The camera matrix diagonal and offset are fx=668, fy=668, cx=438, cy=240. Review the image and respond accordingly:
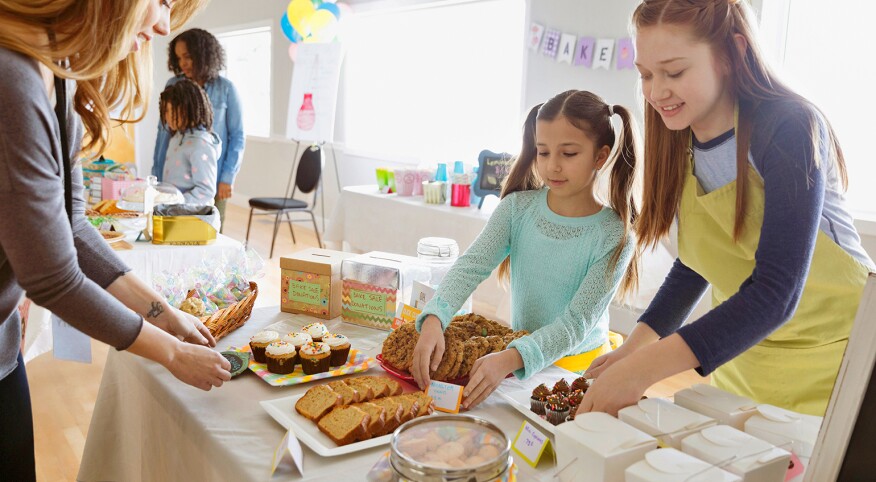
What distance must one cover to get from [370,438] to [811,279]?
803 millimetres

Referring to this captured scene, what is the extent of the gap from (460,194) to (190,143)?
61.3 inches

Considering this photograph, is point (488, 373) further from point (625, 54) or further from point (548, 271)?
point (625, 54)

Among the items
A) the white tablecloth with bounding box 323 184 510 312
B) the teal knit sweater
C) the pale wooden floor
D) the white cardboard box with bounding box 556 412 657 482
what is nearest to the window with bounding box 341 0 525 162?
the white tablecloth with bounding box 323 184 510 312

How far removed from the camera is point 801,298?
118 centimetres

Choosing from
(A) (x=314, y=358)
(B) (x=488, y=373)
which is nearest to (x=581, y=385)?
(B) (x=488, y=373)

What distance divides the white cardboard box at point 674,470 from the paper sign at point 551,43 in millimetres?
4005

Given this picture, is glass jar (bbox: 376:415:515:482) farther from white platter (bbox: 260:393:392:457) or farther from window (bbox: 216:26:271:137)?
window (bbox: 216:26:271:137)

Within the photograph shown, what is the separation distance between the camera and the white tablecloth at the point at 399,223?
375cm

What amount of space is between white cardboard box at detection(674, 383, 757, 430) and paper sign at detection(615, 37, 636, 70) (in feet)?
10.9

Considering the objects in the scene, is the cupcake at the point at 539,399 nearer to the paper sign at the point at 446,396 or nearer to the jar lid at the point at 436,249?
the paper sign at the point at 446,396

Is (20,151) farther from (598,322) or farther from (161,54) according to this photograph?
(161,54)

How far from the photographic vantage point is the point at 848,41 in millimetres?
3180

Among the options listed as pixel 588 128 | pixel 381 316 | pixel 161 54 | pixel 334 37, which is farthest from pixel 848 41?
pixel 161 54

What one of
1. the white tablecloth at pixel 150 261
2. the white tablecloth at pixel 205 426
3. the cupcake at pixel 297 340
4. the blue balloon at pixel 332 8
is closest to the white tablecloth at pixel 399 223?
the white tablecloth at pixel 150 261
